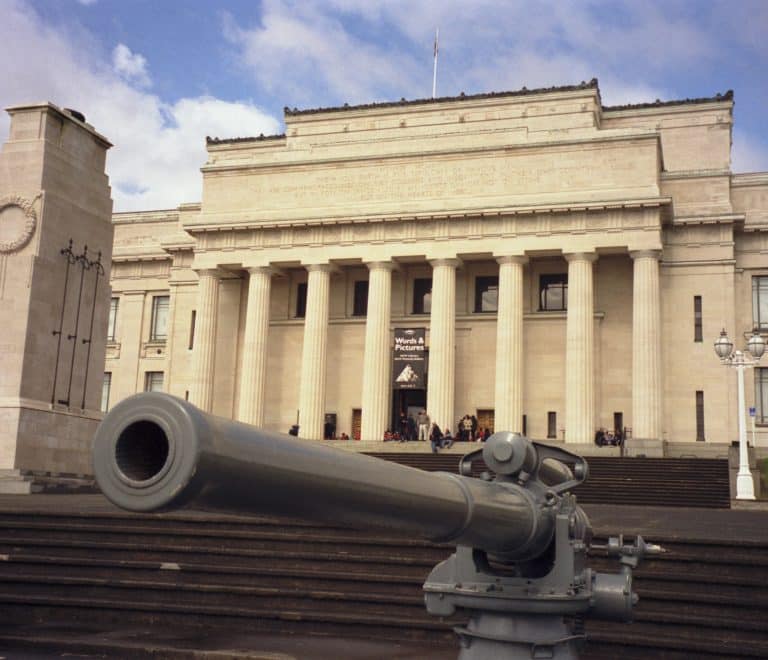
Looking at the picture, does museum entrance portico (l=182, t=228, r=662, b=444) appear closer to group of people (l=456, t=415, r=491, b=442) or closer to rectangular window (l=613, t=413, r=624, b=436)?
rectangular window (l=613, t=413, r=624, b=436)

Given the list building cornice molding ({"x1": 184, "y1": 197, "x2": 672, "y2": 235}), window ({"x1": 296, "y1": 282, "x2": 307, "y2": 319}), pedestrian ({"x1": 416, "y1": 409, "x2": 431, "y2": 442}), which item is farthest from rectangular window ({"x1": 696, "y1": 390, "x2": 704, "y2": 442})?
window ({"x1": 296, "y1": 282, "x2": 307, "y2": 319})

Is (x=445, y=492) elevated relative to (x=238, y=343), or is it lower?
lower

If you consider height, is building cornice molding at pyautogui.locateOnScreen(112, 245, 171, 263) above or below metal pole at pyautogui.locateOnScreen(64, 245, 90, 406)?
above

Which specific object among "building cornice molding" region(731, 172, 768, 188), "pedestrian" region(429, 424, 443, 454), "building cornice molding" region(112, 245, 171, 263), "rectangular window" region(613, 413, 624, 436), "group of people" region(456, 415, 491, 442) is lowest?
"pedestrian" region(429, 424, 443, 454)

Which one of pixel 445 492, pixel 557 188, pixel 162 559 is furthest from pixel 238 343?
pixel 445 492

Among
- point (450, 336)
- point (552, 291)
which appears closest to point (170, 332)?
point (450, 336)

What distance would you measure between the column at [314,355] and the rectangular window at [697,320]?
18.1m

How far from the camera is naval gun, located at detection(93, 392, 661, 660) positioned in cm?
224

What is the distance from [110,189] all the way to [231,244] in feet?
82.0

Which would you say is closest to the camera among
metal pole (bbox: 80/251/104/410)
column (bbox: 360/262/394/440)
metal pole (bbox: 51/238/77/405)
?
metal pole (bbox: 51/238/77/405)

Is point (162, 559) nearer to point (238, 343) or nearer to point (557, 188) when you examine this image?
point (557, 188)

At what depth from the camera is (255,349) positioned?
47.3 metres

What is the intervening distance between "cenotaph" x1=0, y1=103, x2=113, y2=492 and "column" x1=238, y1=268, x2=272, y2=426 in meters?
24.1

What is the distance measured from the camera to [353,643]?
8.16m
